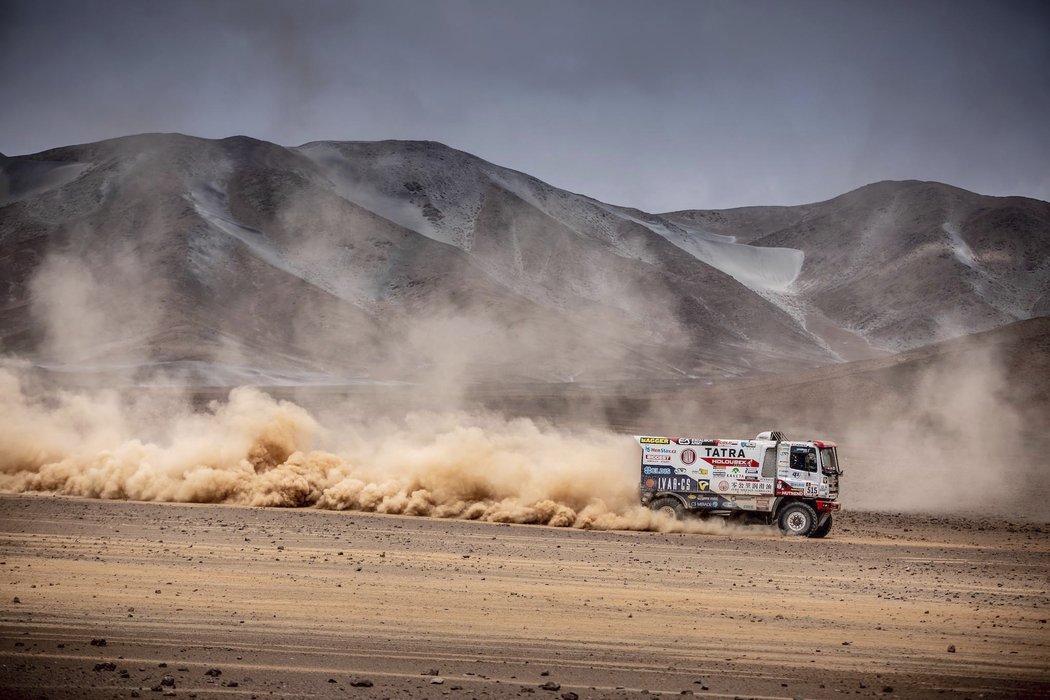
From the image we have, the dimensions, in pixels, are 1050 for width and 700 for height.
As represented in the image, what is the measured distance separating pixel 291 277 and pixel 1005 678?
528 ft

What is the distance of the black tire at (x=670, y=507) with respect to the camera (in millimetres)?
32875

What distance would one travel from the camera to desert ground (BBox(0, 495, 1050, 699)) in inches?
Result: 540

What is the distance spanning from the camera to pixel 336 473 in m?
38.7

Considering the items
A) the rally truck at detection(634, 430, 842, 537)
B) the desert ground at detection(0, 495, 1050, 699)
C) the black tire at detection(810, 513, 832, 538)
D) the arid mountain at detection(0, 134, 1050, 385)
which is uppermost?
the arid mountain at detection(0, 134, 1050, 385)

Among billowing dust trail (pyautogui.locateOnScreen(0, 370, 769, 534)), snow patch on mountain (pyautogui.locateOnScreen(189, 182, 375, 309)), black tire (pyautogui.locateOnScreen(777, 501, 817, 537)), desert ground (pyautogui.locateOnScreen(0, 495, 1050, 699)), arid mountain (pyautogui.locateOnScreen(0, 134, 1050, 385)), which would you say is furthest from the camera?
snow patch on mountain (pyautogui.locateOnScreen(189, 182, 375, 309))

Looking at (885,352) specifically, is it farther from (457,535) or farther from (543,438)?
(457,535)

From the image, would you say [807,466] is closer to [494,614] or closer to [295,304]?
[494,614]

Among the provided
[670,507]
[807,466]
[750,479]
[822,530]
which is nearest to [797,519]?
[822,530]

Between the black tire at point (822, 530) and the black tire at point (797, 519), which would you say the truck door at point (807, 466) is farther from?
the black tire at point (822, 530)

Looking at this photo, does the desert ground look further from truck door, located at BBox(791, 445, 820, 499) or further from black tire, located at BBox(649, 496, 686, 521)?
black tire, located at BBox(649, 496, 686, 521)

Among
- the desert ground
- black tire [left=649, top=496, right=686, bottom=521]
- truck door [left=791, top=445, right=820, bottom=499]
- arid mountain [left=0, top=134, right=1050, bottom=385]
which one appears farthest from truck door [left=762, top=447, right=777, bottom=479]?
arid mountain [left=0, top=134, right=1050, bottom=385]

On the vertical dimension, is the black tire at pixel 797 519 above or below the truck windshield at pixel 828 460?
below

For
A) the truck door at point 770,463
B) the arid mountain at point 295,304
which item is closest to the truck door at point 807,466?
the truck door at point 770,463

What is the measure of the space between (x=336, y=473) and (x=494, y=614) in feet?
70.5
